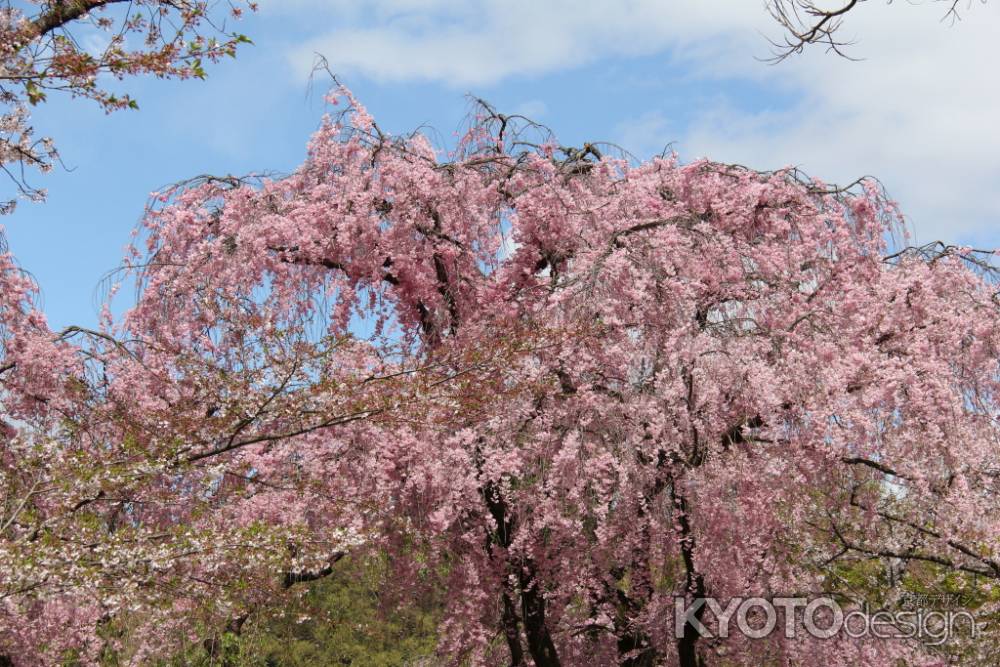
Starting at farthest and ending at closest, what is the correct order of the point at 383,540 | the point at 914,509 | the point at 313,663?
the point at 313,663 → the point at 383,540 → the point at 914,509

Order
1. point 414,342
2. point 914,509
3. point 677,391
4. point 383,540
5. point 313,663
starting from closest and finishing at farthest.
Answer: point 677,391
point 914,509
point 383,540
point 414,342
point 313,663

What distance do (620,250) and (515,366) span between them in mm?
1485

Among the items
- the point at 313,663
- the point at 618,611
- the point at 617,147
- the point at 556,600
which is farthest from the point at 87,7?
the point at 313,663

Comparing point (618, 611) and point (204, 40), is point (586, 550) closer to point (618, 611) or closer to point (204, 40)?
point (618, 611)

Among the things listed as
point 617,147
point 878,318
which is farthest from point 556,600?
point 617,147

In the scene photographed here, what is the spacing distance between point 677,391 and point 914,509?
2823 millimetres

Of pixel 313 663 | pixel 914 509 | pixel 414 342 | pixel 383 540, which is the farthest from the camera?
pixel 313 663

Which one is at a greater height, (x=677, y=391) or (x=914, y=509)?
(x=677, y=391)

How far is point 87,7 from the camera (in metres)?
6.79

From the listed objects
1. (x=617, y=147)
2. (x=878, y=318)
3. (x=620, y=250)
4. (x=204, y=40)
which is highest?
(x=617, y=147)

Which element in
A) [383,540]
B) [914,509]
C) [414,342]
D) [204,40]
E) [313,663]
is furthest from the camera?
[313,663]

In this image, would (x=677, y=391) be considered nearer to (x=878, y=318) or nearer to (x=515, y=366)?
(x=515, y=366)

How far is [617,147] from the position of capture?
1145cm

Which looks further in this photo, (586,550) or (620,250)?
(586,550)
